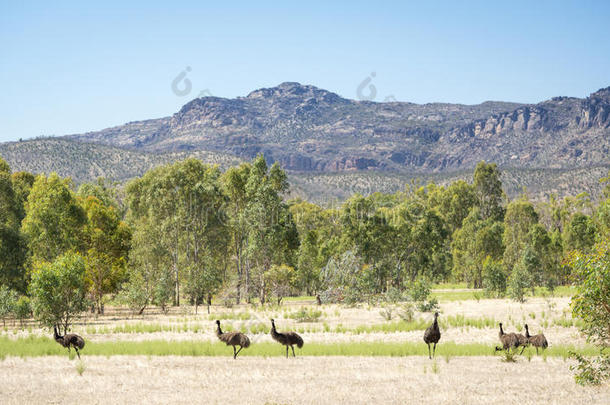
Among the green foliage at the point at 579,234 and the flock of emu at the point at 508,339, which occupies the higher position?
the green foliage at the point at 579,234

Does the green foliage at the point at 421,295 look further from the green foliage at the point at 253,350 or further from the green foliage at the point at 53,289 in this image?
the green foliage at the point at 53,289

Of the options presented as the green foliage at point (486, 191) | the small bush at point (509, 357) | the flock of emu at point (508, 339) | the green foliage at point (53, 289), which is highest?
the green foliage at point (486, 191)

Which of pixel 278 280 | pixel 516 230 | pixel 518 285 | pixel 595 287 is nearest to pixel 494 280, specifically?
pixel 518 285

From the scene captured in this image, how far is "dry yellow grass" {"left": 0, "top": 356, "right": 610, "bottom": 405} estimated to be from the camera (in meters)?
13.7

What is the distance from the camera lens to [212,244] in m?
59.0

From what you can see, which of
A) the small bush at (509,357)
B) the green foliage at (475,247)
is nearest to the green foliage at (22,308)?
the small bush at (509,357)

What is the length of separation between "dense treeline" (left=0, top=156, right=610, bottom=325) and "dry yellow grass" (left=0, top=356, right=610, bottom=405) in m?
13.7

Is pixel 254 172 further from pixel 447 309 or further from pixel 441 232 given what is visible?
pixel 441 232

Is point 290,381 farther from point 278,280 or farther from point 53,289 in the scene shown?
point 278,280

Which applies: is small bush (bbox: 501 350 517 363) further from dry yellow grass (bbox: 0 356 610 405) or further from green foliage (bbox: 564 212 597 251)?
green foliage (bbox: 564 212 597 251)

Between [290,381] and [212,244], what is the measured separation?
44.2 meters

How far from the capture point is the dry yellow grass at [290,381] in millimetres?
13727

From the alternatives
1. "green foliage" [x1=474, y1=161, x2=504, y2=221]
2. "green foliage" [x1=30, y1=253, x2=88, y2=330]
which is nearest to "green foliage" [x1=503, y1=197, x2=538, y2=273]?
"green foliage" [x1=474, y1=161, x2=504, y2=221]

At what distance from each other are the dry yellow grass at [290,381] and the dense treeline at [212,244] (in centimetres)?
1366
